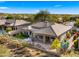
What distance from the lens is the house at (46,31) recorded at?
387 cm

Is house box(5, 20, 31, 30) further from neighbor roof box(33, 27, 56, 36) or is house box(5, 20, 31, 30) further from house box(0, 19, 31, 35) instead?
neighbor roof box(33, 27, 56, 36)

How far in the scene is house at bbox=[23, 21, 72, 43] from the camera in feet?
12.7

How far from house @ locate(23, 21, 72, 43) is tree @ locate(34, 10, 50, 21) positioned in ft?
0.15

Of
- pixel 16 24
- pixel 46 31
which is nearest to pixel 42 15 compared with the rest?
pixel 46 31

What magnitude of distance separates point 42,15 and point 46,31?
18cm

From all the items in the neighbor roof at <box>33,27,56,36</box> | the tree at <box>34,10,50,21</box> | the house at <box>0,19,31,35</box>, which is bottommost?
the neighbor roof at <box>33,27,56,36</box>

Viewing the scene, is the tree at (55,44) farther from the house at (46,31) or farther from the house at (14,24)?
the house at (14,24)

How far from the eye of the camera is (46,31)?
12.7 feet

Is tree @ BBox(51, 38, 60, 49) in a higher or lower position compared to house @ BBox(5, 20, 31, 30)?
lower

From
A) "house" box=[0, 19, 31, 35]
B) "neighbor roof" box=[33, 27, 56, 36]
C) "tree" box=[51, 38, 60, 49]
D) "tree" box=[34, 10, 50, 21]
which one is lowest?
"tree" box=[51, 38, 60, 49]

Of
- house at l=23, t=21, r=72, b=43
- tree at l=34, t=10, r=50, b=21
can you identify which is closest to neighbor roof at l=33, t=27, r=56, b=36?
house at l=23, t=21, r=72, b=43

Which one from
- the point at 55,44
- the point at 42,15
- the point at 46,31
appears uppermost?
the point at 42,15

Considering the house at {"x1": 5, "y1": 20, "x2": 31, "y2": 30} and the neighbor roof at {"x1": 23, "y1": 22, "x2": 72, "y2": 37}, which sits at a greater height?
the house at {"x1": 5, "y1": 20, "x2": 31, "y2": 30}

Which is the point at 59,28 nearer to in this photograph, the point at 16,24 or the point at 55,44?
the point at 55,44
